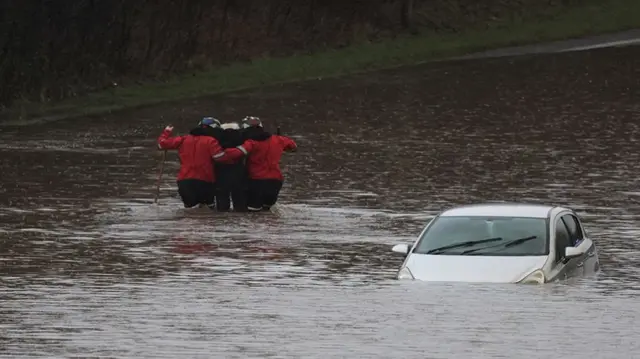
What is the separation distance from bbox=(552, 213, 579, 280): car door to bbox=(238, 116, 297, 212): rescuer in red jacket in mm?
8408

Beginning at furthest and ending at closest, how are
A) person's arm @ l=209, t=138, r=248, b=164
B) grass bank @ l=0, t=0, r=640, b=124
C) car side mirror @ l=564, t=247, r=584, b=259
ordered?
grass bank @ l=0, t=0, r=640, b=124
person's arm @ l=209, t=138, r=248, b=164
car side mirror @ l=564, t=247, r=584, b=259

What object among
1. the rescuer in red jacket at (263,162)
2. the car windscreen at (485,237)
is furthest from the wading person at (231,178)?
the car windscreen at (485,237)

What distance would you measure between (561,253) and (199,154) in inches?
375

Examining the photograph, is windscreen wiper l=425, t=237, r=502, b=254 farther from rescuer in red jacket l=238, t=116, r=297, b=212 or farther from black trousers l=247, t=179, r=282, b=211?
black trousers l=247, t=179, r=282, b=211

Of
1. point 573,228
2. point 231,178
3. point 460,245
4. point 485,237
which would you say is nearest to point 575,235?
point 573,228

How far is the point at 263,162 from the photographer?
3102 cm

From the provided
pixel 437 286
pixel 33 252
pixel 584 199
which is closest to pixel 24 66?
pixel 584 199

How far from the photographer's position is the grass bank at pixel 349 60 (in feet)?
160

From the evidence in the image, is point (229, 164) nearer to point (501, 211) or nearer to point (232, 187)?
point (232, 187)

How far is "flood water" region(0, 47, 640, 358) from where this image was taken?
1686 centimetres

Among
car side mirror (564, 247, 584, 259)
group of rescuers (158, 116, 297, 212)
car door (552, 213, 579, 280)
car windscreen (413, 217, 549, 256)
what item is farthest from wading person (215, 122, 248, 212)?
car side mirror (564, 247, 584, 259)

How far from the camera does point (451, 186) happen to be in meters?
34.6

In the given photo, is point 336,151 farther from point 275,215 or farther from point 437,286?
point 437,286

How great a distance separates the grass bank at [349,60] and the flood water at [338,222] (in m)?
1.22
